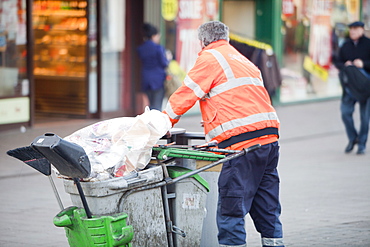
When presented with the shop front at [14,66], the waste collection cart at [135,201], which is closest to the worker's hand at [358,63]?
the shop front at [14,66]

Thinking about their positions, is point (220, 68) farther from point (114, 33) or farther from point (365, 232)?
point (114, 33)

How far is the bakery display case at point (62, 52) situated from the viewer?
13312 mm

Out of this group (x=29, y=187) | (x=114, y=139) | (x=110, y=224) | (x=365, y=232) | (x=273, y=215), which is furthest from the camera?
(x=29, y=187)

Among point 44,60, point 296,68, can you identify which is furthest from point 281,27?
point 44,60

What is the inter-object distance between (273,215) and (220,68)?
1091 mm

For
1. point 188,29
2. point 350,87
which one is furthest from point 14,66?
point 350,87

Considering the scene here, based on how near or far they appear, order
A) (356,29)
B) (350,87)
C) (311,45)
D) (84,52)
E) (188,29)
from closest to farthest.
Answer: (350,87) < (356,29) < (84,52) < (188,29) < (311,45)

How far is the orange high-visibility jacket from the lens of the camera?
4.79m

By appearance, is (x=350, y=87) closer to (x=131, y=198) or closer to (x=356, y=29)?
(x=356, y=29)

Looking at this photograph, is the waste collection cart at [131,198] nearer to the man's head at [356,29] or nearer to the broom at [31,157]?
the broom at [31,157]

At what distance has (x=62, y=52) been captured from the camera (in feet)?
44.6

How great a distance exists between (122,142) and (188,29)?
9854 mm

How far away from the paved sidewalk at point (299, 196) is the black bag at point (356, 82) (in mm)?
876

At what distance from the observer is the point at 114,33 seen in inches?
535
